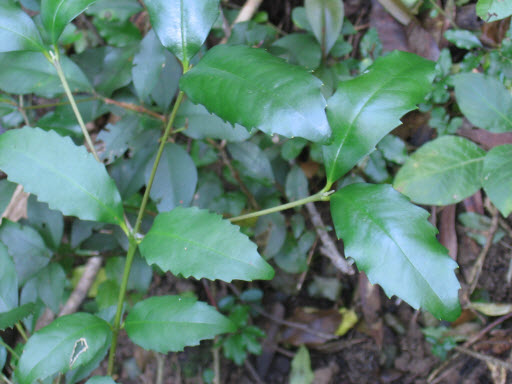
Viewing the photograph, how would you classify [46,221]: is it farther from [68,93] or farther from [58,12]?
[58,12]

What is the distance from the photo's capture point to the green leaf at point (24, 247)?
1.38 meters

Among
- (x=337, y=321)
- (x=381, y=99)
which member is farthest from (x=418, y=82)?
(x=337, y=321)

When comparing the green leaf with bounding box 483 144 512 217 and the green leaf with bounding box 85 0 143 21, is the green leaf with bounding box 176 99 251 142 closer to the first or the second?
the green leaf with bounding box 85 0 143 21

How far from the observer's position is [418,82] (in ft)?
3.06

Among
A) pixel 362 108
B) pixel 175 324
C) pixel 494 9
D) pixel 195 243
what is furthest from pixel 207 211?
pixel 494 9

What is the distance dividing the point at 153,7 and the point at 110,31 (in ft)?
2.64

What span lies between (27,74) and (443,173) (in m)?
1.44

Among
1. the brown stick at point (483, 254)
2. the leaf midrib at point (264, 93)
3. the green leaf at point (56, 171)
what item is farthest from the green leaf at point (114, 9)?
the brown stick at point (483, 254)

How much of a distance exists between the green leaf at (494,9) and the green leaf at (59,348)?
1314 mm

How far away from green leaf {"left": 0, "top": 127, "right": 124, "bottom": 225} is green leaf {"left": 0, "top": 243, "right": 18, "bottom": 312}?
0.30 m

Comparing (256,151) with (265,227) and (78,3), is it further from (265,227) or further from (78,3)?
(78,3)

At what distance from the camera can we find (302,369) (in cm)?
190

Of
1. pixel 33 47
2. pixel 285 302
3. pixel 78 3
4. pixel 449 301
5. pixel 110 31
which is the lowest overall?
pixel 285 302

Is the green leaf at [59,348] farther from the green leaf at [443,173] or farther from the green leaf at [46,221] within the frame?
the green leaf at [443,173]
